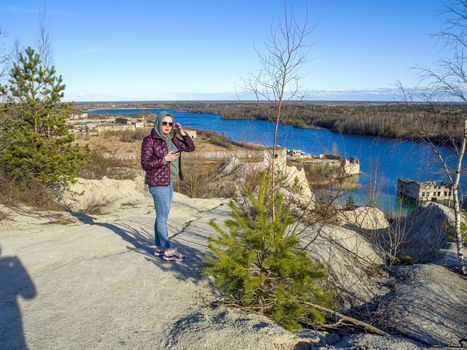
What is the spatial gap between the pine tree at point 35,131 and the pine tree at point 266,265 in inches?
286

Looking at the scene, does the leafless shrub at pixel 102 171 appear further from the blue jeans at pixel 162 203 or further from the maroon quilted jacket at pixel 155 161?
the maroon quilted jacket at pixel 155 161

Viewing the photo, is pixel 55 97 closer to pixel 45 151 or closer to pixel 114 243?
pixel 45 151

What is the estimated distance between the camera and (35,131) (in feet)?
31.5

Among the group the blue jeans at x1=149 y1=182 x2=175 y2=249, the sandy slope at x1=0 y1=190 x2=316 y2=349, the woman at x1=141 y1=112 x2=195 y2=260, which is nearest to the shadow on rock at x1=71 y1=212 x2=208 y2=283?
the sandy slope at x1=0 y1=190 x2=316 y2=349

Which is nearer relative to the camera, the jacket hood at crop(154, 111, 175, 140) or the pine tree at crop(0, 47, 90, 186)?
the jacket hood at crop(154, 111, 175, 140)

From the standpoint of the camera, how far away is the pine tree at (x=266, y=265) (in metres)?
3.93

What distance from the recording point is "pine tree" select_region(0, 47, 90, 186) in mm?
9367

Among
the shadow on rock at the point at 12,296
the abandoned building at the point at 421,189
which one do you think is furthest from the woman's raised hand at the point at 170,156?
the abandoned building at the point at 421,189

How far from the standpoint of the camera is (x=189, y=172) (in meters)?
14.9

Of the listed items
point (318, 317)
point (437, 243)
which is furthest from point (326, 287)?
point (437, 243)

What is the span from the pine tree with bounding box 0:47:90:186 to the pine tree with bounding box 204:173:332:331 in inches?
286

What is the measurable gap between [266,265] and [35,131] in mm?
7915

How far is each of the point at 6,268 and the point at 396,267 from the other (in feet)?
21.8

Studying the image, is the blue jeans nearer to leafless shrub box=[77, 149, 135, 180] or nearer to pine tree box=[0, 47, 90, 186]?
pine tree box=[0, 47, 90, 186]
